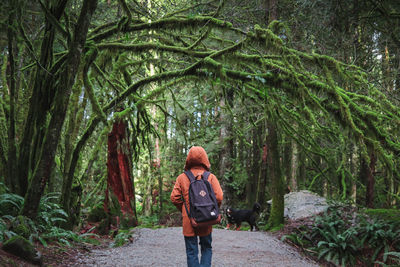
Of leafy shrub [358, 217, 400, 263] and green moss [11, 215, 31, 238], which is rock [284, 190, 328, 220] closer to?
leafy shrub [358, 217, 400, 263]

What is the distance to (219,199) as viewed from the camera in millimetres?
4227

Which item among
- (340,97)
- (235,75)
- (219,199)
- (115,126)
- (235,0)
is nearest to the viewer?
(219,199)

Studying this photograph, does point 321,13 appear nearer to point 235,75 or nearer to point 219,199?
point 235,75

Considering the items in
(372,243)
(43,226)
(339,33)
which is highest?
(339,33)

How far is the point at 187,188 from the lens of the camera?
417 centimetres

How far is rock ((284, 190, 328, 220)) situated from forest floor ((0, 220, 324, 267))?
7.58 ft

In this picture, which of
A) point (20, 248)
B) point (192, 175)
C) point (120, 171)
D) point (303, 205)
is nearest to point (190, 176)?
point (192, 175)

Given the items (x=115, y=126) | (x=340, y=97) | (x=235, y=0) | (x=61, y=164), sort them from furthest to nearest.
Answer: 1. (x=235, y=0)
2. (x=115, y=126)
3. (x=61, y=164)
4. (x=340, y=97)

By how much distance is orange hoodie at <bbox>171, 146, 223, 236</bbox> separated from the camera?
4.00 metres

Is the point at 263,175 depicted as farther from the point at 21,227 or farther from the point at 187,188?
the point at 21,227

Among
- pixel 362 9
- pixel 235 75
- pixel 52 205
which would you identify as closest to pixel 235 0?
pixel 362 9

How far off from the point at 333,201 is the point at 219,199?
7.39 meters

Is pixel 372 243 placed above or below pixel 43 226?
below

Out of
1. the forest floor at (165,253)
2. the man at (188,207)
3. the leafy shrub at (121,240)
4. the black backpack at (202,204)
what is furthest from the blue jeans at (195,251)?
the leafy shrub at (121,240)
